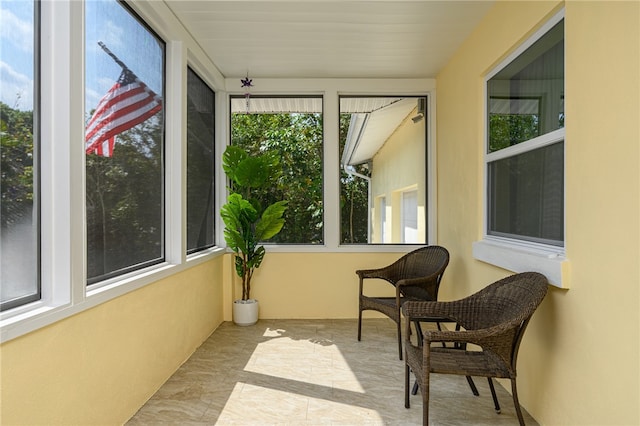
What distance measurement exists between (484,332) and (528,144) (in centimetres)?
125

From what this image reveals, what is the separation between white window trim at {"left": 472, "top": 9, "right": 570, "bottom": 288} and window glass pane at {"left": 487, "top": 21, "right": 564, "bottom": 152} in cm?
4

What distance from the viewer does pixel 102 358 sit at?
2.02m

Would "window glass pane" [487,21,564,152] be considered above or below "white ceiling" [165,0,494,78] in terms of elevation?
below

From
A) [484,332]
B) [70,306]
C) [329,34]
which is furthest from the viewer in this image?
[329,34]

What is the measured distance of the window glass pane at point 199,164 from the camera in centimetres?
361

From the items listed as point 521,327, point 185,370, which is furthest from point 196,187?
point 521,327

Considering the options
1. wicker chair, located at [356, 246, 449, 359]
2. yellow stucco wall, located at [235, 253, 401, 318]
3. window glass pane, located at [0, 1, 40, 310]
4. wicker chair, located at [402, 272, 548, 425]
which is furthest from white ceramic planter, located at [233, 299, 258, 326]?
window glass pane, located at [0, 1, 40, 310]

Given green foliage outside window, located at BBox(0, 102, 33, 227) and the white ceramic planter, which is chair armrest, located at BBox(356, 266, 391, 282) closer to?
the white ceramic planter

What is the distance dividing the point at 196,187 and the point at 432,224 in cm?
257

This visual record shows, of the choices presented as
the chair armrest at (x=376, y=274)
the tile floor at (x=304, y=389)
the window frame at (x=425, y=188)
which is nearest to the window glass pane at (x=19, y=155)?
the tile floor at (x=304, y=389)

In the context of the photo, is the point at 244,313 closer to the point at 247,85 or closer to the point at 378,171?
the point at 378,171

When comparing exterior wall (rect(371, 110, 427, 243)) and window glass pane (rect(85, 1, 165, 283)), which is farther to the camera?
exterior wall (rect(371, 110, 427, 243))

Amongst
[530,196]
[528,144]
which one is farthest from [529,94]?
[530,196]

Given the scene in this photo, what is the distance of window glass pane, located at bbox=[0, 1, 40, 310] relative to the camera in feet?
5.02
